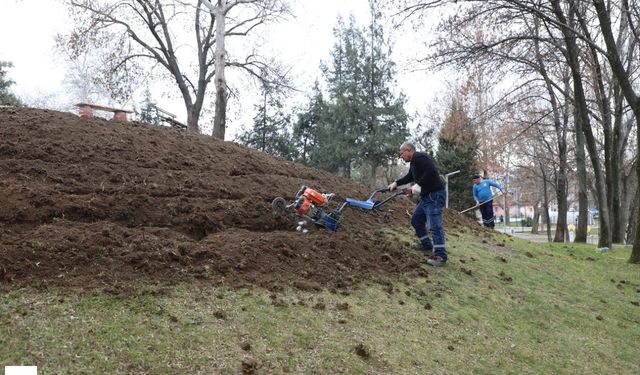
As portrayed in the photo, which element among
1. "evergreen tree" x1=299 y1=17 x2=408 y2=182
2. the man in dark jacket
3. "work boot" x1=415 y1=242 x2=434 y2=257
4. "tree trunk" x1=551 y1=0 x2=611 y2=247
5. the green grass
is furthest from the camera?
"evergreen tree" x1=299 y1=17 x2=408 y2=182

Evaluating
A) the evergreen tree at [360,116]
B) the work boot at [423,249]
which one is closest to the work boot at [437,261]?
the work boot at [423,249]

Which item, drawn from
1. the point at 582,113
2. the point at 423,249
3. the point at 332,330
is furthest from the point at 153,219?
the point at 582,113

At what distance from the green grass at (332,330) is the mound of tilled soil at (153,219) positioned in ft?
1.12

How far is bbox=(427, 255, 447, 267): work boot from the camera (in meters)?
7.17

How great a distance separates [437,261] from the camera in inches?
283

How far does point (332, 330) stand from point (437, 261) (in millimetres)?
3058

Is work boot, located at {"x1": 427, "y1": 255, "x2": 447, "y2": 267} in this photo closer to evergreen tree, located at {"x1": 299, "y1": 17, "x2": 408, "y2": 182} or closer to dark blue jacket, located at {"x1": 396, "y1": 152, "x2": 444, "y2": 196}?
dark blue jacket, located at {"x1": 396, "y1": 152, "x2": 444, "y2": 196}

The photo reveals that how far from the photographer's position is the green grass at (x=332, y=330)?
3625 millimetres

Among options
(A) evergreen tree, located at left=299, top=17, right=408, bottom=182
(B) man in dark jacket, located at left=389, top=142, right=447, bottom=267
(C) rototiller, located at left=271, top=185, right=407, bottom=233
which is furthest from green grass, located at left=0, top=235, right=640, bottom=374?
(A) evergreen tree, located at left=299, top=17, right=408, bottom=182

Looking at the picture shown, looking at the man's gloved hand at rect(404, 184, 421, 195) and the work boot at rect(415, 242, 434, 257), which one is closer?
the man's gloved hand at rect(404, 184, 421, 195)

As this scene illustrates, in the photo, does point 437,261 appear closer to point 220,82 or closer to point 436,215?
point 436,215

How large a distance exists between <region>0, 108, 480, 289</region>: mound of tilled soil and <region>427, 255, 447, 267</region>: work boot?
Result: 204mm

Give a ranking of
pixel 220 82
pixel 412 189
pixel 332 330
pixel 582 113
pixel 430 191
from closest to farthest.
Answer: pixel 332 330 → pixel 412 189 → pixel 430 191 → pixel 582 113 → pixel 220 82

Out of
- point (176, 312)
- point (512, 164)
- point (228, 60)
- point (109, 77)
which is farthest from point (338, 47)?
point (176, 312)
